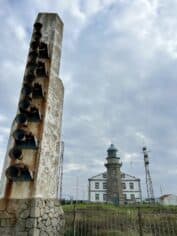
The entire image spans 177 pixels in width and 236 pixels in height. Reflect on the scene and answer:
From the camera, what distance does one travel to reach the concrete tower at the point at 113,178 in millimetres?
33156

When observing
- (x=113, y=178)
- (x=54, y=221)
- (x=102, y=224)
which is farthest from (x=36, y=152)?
(x=113, y=178)

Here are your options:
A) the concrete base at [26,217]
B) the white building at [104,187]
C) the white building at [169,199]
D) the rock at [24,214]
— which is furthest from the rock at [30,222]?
the white building at [104,187]

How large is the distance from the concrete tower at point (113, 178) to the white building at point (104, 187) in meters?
12.3

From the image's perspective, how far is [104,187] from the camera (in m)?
46.9

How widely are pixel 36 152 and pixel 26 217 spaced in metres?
1.89

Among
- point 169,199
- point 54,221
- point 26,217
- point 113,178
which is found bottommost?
point 54,221

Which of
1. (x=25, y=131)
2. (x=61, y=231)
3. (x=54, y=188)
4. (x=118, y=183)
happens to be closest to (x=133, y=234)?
(x=61, y=231)

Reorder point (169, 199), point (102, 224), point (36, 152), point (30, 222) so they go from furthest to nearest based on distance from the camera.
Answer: point (169, 199)
point (102, 224)
point (36, 152)
point (30, 222)

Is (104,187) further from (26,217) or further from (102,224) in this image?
(26,217)

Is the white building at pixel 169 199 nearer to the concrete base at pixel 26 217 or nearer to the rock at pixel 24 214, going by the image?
the concrete base at pixel 26 217

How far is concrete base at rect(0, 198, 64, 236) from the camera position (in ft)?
18.1

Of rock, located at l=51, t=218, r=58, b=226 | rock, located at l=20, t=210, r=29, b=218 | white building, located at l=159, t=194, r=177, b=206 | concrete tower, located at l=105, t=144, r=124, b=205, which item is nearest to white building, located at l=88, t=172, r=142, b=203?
white building, located at l=159, t=194, r=177, b=206

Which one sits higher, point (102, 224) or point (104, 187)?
point (104, 187)

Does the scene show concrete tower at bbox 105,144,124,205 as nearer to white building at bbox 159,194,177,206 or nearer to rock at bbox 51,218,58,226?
white building at bbox 159,194,177,206
